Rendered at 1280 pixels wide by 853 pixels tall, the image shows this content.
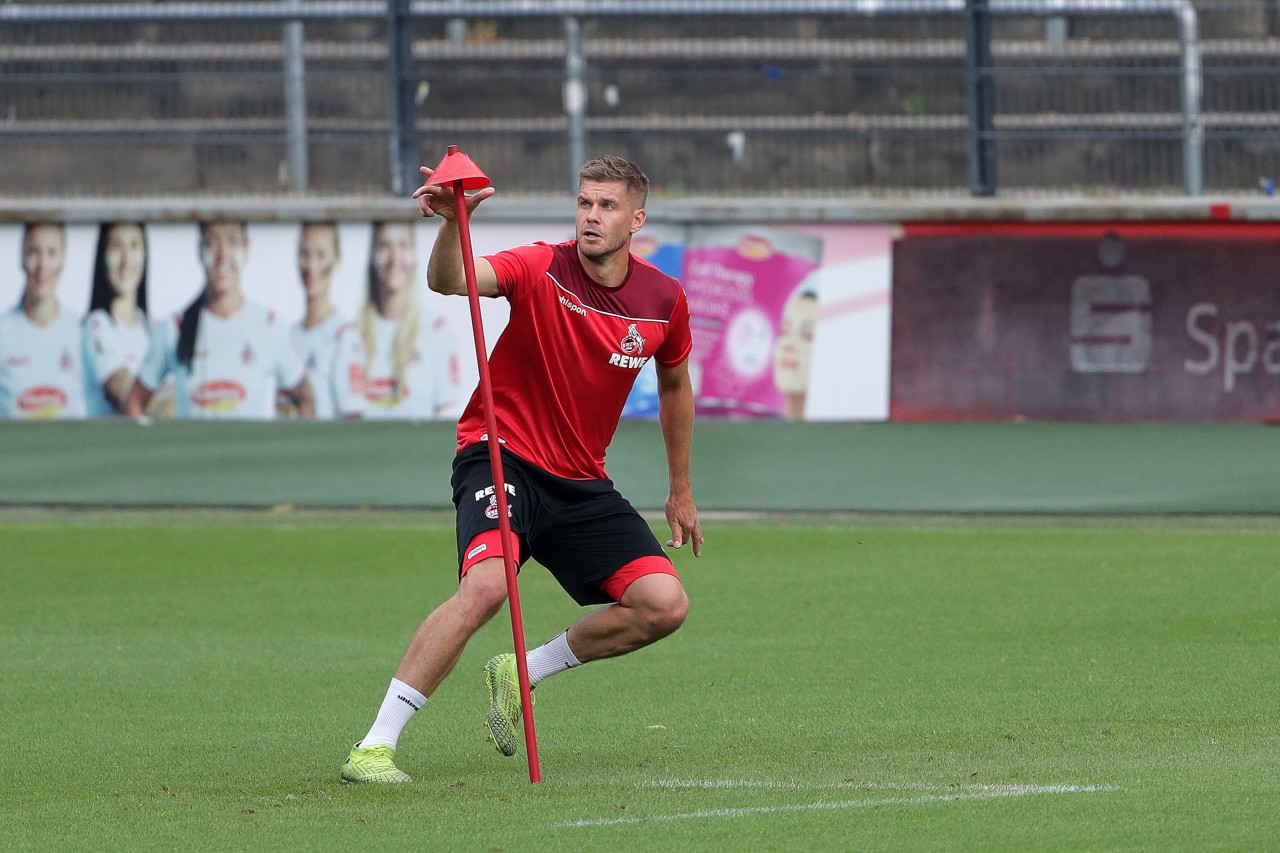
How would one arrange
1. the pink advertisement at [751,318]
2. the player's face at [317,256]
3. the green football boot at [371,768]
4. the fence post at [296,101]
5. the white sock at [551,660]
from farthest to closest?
the fence post at [296,101]
the player's face at [317,256]
the pink advertisement at [751,318]
the white sock at [551,660]
the green football boot at [371,768]

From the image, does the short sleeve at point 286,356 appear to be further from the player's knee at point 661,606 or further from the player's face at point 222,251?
the player's knee at point 661,606

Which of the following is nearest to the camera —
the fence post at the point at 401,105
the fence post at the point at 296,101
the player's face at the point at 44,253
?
the player's face at the point at 44,253

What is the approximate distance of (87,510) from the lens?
13594 millimetres

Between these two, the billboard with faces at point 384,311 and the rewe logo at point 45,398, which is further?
the rewe logo at point 45,398

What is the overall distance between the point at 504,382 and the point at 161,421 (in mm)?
10634

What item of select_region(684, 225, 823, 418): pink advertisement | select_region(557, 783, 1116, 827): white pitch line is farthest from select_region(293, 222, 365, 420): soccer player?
A: select_region(557, 783, 1116, 827): white pitch line

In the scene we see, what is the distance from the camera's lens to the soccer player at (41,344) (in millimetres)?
16375

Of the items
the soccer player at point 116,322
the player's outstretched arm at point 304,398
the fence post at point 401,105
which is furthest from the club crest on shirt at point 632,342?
the soccer player at point 116,322

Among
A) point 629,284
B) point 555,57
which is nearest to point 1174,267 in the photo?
point 555,57

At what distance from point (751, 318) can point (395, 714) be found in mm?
10137

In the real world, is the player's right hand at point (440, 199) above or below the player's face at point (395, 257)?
below

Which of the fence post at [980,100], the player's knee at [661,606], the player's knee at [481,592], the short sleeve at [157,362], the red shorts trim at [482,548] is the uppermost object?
the fence post at [980,100]

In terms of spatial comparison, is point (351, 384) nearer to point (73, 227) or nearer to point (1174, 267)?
point (73, 227)

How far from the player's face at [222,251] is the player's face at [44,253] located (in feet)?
3.91
